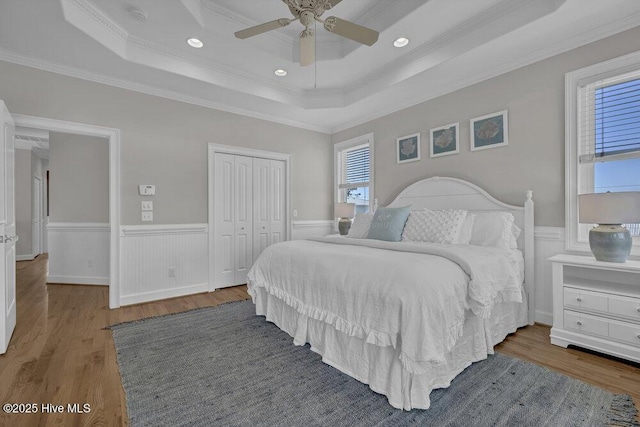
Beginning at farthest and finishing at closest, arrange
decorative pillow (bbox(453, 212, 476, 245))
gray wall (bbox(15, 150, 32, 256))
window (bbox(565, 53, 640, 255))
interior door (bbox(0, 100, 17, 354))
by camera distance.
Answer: gray wall (bbox(15, 150, 32, 256)) < decorative pillow (bbox(453, 212, 476, 245)) < window (bbox(565, 53, 640, 255)) < interior door (bbox(0, 100, 17, 354))

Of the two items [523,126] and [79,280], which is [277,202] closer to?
[79,280]

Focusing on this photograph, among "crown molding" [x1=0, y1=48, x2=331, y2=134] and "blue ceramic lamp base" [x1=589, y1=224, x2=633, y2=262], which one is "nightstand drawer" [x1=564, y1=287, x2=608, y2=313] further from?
"crown molding" [x1=0, y1=48, x2=331, y2=134]

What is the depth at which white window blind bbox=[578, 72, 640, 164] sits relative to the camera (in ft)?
7.93

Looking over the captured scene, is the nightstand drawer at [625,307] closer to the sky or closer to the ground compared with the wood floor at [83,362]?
closer to the sky

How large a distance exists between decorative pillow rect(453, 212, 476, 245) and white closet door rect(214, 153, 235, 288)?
3040mm

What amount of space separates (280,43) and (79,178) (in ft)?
12.6

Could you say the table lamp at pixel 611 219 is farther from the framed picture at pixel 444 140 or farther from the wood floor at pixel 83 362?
the framed picture at pixel 444 140

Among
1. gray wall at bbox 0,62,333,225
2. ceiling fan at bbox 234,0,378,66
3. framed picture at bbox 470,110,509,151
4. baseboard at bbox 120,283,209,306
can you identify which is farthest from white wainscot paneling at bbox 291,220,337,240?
ceiling fan at bbox 234,0,378,66

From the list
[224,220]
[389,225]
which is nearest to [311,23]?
[389,225]

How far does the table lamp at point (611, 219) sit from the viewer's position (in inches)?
81.4

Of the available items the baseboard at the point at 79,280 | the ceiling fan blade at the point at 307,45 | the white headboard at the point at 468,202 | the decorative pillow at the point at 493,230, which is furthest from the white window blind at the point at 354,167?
the baseboard at the point at 79,280

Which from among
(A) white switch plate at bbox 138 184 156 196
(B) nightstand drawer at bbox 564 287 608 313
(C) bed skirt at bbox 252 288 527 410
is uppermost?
(A) white switch plate at bbox 138 184 156 196

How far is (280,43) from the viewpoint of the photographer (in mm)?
3277

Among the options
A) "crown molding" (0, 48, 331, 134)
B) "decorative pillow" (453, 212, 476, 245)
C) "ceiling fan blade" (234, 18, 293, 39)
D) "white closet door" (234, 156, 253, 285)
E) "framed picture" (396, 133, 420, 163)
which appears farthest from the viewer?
"white closet door" (234, 156, 253, 285)
